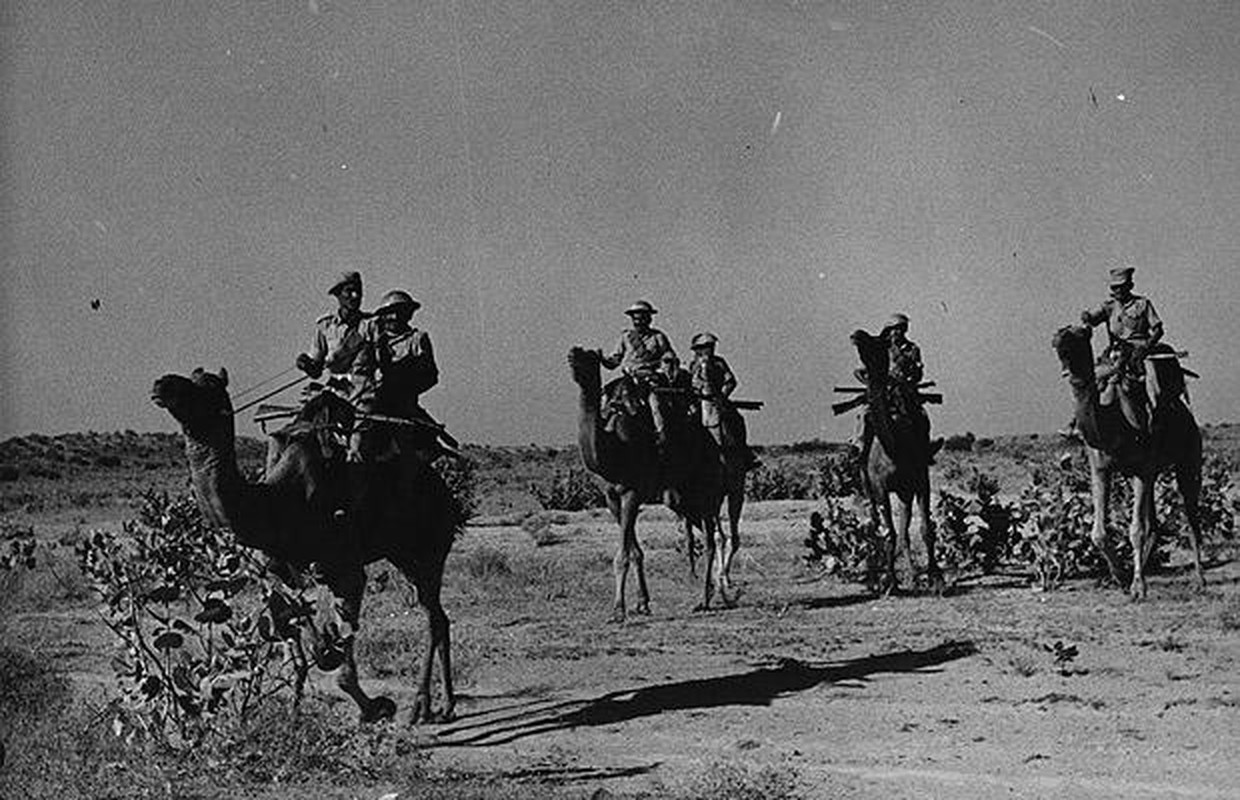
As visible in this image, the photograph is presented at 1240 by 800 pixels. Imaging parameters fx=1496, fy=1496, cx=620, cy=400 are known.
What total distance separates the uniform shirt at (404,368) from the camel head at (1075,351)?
6.48 metres

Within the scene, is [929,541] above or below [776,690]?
above

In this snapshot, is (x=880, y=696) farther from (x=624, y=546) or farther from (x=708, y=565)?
(x=708, y=565)

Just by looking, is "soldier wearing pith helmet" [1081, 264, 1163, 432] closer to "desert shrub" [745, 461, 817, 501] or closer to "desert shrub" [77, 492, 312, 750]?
"desert shrub" [77, 492, 312, 750]

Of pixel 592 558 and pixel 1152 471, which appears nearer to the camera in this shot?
pixel 1152 471

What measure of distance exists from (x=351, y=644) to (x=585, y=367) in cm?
524

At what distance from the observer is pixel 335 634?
9.17 m

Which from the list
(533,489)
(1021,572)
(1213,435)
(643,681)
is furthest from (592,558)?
(1213,435)

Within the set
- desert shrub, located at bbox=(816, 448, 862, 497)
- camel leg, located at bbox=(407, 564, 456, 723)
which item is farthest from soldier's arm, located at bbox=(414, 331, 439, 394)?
desert shrub, located at bbox=(816, 448, 862, 497)

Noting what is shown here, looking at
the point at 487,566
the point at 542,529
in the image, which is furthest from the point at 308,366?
the point at 542,529

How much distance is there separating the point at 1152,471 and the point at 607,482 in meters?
5.80

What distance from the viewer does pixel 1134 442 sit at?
50.7 feet

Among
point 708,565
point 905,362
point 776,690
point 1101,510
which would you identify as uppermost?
point 905,362

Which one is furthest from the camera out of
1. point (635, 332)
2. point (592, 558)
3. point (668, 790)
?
point (592, 558)

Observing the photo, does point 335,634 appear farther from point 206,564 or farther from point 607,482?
point 607,482
